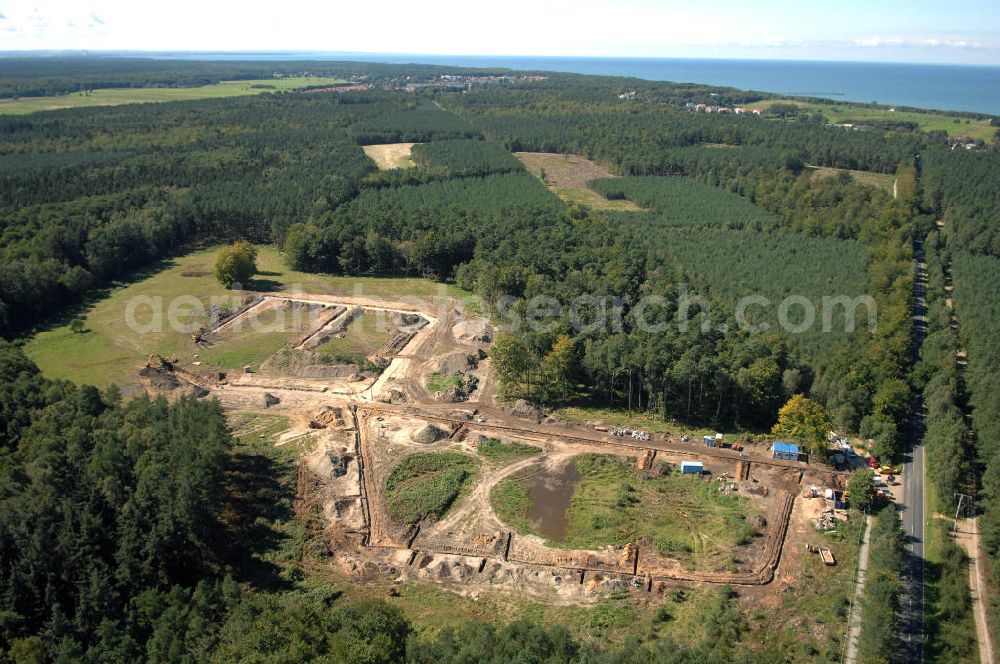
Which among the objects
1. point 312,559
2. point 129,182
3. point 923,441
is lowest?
point 312,559

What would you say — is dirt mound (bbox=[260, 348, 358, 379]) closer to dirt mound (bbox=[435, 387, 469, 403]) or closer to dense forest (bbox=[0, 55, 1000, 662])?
dirt mound (bbox=[435, 387, 469, 403])

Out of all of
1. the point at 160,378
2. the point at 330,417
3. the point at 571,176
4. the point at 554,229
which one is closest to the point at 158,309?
the point at 160,378

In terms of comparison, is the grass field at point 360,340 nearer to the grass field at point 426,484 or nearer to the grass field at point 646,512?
the grass field at point 426,484

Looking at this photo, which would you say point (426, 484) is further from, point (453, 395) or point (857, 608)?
point (857, 608)

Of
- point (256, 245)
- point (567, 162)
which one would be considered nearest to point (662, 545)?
point (256, 245)

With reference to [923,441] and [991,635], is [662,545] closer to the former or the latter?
[991,635]

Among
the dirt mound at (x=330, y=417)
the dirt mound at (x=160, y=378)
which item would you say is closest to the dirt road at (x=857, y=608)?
the dirt mound at (x=330, y=417)

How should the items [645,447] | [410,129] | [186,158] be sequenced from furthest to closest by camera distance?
[410,129] < [186,158] < [645,447]
